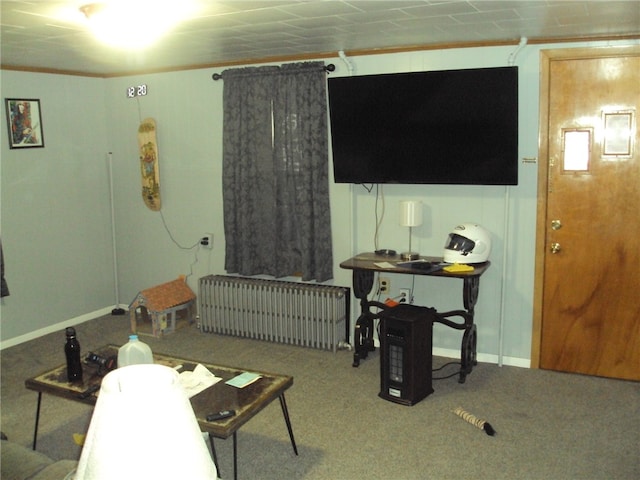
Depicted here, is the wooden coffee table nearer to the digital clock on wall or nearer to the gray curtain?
the gray curtain

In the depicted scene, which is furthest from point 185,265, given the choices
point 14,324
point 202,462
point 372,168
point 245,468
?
point 202,462

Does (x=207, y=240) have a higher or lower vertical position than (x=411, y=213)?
lower

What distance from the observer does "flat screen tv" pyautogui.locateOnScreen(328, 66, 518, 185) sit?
4.16 meters

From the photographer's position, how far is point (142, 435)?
1.21 m

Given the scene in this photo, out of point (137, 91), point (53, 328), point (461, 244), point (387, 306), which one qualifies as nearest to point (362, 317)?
point (387, 306)

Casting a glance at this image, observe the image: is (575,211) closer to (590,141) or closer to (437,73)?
(590,141)

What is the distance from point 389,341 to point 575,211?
1.60m

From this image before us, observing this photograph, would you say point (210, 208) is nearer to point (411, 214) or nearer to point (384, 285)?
point (384, 285)

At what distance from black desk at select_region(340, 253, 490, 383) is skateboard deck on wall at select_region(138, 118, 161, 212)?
219 centimetres

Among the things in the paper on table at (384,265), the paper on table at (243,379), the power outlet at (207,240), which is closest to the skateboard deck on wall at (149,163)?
the power outlet at (207,240)

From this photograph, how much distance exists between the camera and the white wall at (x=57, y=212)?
17.1ft

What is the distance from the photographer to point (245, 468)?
3.30 meters

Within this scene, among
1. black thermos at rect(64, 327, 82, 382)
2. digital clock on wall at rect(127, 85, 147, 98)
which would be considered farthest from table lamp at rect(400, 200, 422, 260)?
digital clock on wall at rect(127, 85, 147, 98)

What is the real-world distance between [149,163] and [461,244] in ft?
10.1
